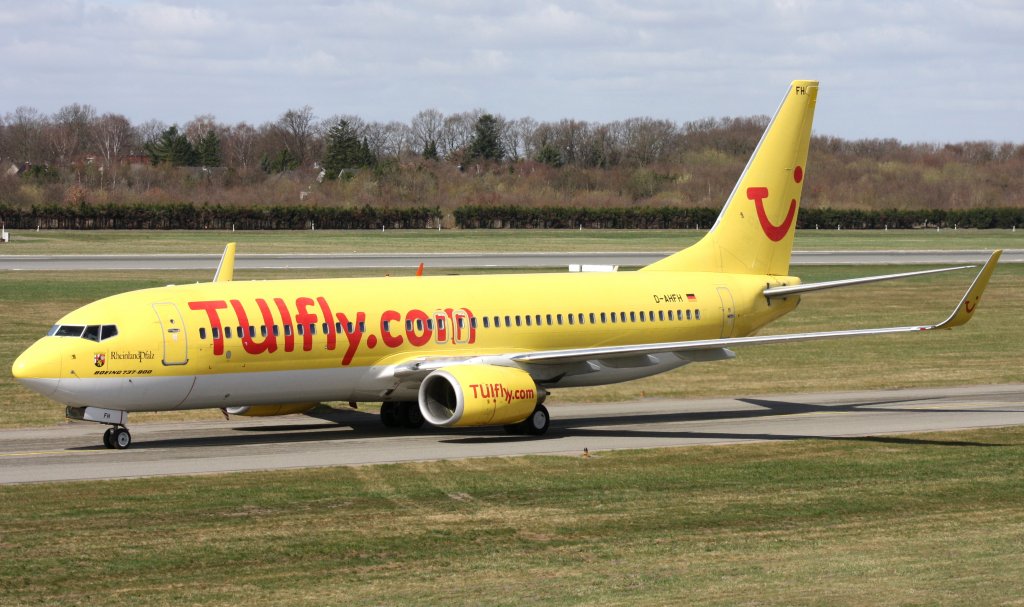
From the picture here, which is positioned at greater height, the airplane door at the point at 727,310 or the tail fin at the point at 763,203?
the tail fin at the point at 763,203

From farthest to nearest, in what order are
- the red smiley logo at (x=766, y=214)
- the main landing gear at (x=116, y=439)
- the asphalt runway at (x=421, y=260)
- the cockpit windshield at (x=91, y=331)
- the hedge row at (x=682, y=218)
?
the hedge row at (x=682, y=218)
the asphalt runway at (x=421, y=260)
the red smiley logo at (x=766, y=214)
the main landing gear at (x=116, y=439)
the cockpit windshield at (x=91, y=331)

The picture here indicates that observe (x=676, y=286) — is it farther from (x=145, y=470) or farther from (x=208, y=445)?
(x=145, y=470)

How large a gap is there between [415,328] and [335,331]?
222cm

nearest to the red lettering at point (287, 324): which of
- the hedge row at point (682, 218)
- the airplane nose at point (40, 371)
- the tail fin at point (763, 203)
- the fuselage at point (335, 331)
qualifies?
the fuselage at point (335, 331)

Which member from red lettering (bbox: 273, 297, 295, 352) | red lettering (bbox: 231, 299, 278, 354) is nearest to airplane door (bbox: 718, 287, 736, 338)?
red lettering (bbox: 273, 297, 295, 352)

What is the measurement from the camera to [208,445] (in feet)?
106

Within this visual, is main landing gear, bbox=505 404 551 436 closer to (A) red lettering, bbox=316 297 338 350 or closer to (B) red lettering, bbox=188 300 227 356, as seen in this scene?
(A) red lettering, bbox=316 297 338 350

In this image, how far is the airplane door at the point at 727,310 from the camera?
3878 centimetres

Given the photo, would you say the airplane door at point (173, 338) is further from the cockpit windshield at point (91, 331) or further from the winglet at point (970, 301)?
the winglet at point (970, 301)

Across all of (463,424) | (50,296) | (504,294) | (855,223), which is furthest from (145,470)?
(855,223)

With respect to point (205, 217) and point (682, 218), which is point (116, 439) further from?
point (682, 218)

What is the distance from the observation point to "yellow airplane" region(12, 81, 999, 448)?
30.6 metres

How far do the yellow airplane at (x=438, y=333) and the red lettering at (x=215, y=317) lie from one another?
3cm

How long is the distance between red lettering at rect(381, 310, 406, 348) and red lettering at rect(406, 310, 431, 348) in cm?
30
